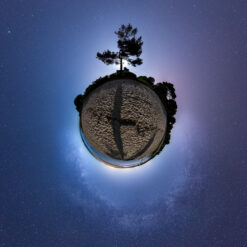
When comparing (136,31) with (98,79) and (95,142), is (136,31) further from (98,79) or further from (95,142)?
(95,142)

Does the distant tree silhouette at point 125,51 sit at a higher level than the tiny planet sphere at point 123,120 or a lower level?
higher

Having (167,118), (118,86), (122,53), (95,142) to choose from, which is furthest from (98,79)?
(167,118)

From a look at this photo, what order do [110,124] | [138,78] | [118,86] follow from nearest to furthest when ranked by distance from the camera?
[110,124] < [118,86] < [138,78]

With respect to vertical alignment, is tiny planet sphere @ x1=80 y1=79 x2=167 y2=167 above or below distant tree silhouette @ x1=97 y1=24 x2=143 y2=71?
below

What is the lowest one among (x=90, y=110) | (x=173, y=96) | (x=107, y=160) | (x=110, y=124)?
(x=107, y=160)
